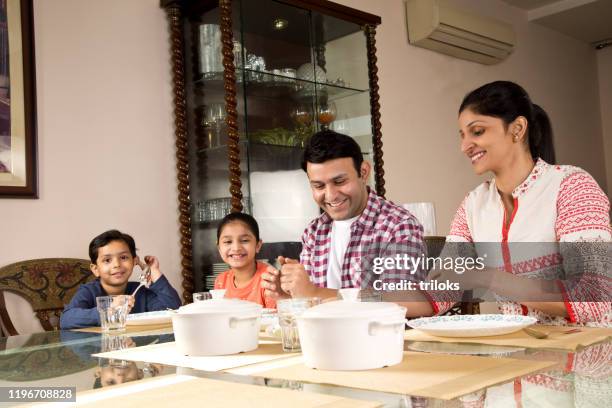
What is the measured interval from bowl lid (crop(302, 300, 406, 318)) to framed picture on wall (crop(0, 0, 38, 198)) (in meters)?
2.10

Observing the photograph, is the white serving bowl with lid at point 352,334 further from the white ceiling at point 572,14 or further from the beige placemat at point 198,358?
the white ceiling at point 572,14

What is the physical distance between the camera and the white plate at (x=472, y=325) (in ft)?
3.58

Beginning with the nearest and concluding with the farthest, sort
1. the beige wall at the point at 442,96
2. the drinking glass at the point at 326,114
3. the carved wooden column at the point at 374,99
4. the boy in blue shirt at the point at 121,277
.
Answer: the boy in blue shirt at the point at 121,277, the drinking glass at the point at 326,114, the carved wooden column at the point at 374,99, the beige wall at the point at 442,96

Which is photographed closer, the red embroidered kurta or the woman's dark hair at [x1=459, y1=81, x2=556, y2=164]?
the red embroidered kurta

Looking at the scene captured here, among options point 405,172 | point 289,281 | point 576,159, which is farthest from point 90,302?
point 576,159

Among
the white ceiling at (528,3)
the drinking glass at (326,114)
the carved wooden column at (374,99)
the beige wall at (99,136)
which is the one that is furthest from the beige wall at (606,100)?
the beige wall at (99,136)

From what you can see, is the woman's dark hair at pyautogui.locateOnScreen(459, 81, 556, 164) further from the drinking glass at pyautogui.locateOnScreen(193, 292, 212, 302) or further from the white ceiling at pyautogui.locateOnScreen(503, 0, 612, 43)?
the white ceiling at pyautogui.locateOnScreen(503, 0, 612, 43)

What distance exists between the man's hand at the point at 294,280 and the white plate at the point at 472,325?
369mm

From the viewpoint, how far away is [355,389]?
77 cm

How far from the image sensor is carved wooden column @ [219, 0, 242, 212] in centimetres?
293

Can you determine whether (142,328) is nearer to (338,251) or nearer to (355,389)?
(338,251)

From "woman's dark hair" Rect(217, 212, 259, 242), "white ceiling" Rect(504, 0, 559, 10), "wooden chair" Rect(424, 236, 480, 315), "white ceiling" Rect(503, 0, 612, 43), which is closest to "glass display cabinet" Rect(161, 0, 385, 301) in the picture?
"woman's dark hair" Rect(217, 212, 259, 242)

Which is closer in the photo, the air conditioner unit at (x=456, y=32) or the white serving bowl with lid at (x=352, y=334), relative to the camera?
the white serving bowl with lid at (x=352, y=334)

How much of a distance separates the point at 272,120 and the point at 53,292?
51.0 inches
